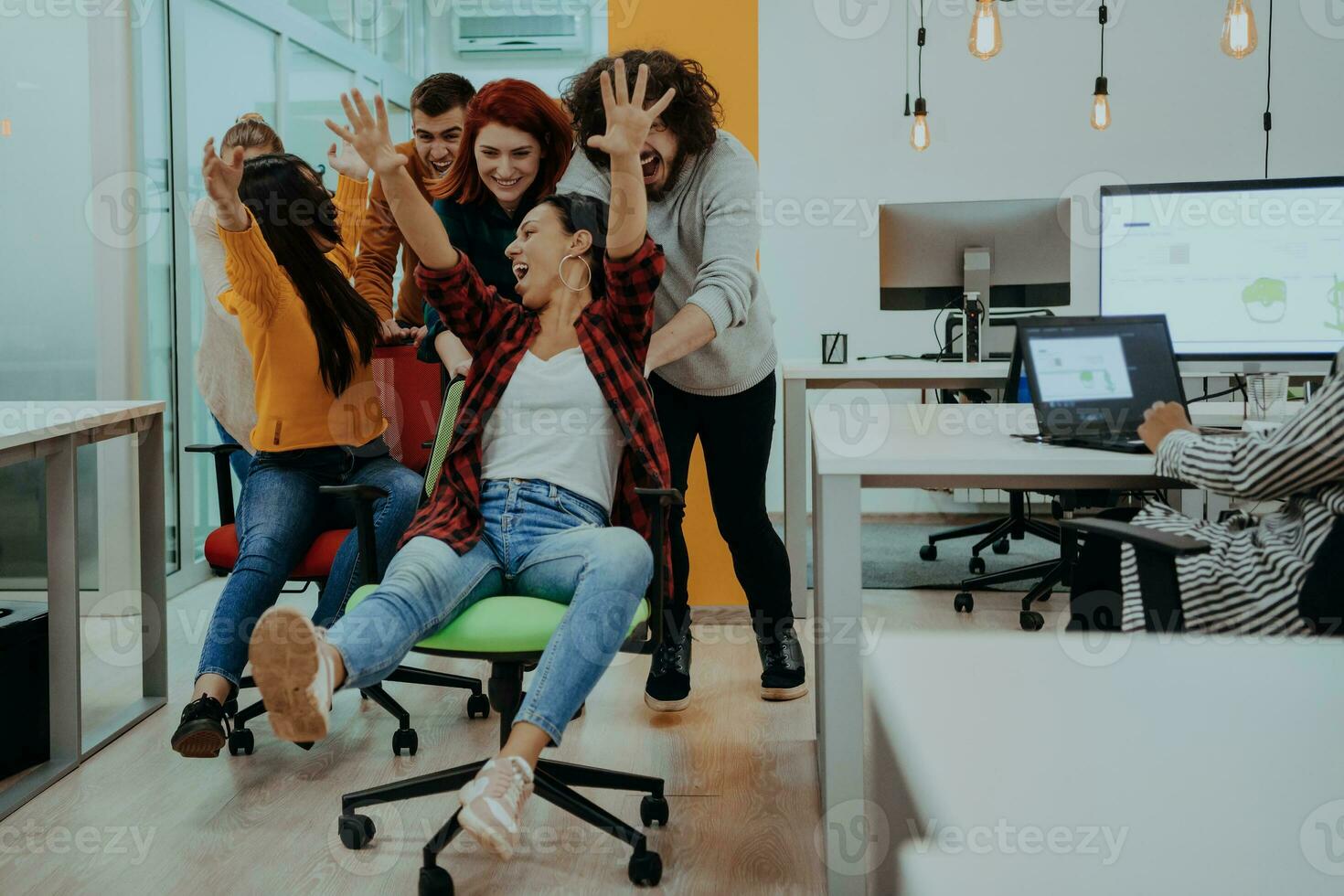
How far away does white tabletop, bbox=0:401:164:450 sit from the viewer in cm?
220

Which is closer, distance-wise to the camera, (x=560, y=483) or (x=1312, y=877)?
(x=1312, y=877)

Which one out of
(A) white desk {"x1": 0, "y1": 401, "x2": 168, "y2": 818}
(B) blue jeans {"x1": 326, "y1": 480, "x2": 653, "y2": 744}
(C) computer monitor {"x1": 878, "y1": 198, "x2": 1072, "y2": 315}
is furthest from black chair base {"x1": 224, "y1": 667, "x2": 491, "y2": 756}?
(C) computer monitor {"x1": 878, "y1": 198, "x2": 1072, "y2": 315}

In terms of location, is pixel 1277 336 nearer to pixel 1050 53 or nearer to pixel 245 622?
pixel 245 622

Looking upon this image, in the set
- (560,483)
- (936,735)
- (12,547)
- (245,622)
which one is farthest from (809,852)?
(12,547)

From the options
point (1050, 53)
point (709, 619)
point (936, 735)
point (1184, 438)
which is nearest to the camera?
point (936, 735)

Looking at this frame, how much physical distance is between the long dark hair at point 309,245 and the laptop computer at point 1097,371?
4.82 feet

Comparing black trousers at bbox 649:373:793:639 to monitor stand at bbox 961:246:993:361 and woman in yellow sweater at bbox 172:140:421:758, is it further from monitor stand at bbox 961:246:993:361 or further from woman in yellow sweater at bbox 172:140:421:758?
monitor stand at bbox 961:246:993:361

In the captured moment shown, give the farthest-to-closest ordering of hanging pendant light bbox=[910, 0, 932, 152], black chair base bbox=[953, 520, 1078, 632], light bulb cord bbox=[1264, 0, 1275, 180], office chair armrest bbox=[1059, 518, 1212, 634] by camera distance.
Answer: light bulb cord bbox=[1264, 0, 1275, 180]
hanging pendant light bbox=[910, 0, 932, 152]
black chair base bbox=[953, 520, 1078, 632]
office chair armrest bbox=[1059, 518, 1212, 634]

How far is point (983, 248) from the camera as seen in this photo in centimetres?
373

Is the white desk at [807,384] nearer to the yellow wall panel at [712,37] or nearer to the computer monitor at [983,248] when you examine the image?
the computer monitor at [983,248]

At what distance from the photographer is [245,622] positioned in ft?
7.44

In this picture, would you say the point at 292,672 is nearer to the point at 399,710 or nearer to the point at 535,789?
the point at 535,789

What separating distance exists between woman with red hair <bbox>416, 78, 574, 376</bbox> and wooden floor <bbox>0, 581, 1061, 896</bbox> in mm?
901

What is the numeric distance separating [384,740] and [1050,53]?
4456mm
